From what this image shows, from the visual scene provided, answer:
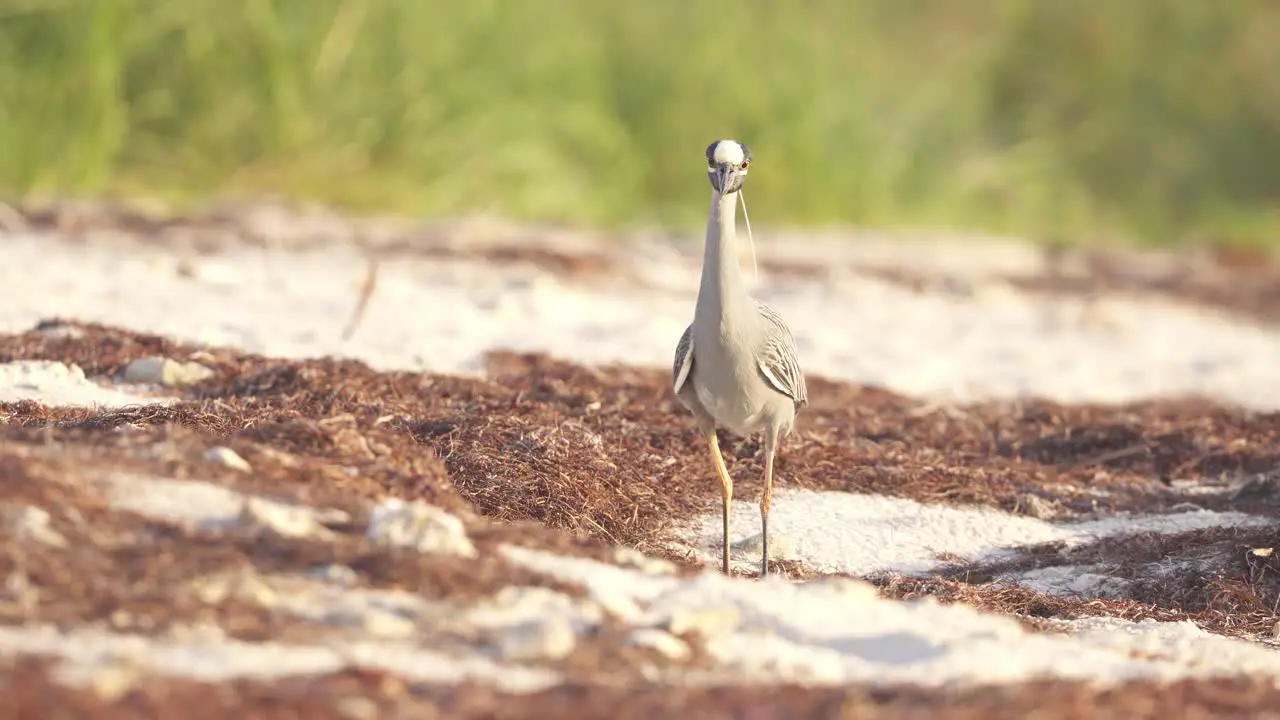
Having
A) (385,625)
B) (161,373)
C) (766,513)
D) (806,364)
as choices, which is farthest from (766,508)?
(806,364)

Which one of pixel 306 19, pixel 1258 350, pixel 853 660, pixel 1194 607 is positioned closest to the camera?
pixel 853 660

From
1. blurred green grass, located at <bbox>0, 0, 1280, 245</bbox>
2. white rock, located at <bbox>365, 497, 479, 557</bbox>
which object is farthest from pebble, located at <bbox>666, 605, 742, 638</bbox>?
blurred green grass, located at <bbox>0, 0, 1280, 245</bbox>

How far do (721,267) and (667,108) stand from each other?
8.70 m

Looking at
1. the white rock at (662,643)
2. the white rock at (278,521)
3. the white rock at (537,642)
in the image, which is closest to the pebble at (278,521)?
the white rock at (278,521)

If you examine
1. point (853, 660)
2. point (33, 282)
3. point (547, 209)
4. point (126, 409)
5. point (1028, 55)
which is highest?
point (1028, 55)

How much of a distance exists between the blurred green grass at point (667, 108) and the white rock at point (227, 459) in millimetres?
5884

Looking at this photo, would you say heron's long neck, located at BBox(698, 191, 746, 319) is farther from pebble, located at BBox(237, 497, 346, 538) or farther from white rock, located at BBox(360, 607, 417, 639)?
white rock, located at BBox(360, 607, 417, 639)

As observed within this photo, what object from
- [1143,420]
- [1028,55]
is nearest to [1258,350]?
[1143,420]

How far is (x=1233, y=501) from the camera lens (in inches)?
208

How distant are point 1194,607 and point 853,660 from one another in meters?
1.64

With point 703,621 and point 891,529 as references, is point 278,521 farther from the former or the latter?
point 891,529

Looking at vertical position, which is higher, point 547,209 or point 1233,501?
point 547,209

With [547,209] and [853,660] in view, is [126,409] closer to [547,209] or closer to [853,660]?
[853,660]

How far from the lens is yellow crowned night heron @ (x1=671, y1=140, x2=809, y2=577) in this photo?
4.04 meters
